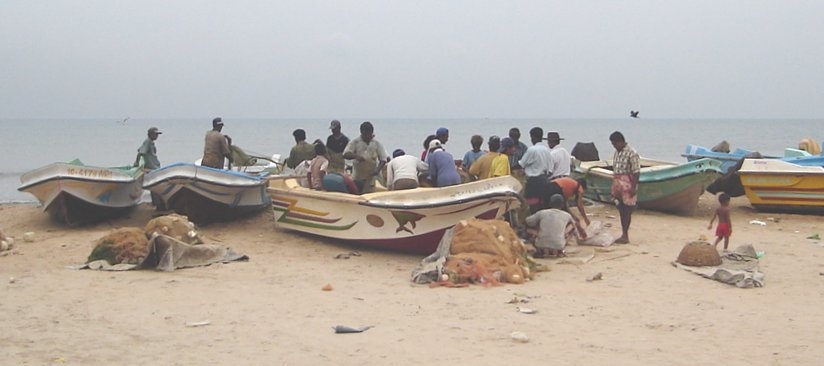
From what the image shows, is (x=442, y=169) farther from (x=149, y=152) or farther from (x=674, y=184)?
(x=149, y=152)

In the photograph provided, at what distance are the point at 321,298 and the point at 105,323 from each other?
1973 mm

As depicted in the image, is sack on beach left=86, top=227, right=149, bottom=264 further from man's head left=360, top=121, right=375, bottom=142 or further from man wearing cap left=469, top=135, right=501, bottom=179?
man wearing cap left=469, top=135, right=501, bottom=179

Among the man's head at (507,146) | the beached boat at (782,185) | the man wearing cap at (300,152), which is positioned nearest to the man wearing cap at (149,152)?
the man wearing cap at (300,152)

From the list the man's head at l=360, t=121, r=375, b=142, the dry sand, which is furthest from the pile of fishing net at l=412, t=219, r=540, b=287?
the man's head at l=360, t=121, r=375, b=142

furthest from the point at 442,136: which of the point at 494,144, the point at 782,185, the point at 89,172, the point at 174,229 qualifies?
the point at 782,185

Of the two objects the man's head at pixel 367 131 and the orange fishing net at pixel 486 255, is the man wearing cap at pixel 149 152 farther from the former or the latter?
the orange fishing net at pixel 486 255

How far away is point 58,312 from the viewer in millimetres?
7316

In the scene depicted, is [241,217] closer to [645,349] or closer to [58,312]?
[58,312]

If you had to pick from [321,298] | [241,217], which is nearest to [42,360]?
[321,298]

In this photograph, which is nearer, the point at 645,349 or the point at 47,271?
the point at 645,349

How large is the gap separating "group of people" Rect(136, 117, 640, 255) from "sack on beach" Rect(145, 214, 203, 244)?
189 cm

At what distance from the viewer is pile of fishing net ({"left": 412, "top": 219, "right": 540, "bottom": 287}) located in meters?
8.47

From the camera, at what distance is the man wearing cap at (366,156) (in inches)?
433

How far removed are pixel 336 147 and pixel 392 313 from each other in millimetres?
4796
